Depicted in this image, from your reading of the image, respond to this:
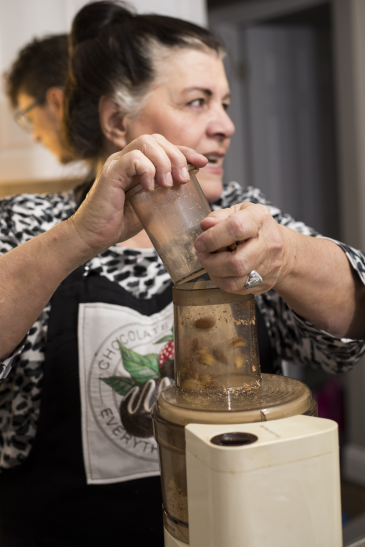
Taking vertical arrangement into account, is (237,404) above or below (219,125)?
below

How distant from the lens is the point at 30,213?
1.08 meters

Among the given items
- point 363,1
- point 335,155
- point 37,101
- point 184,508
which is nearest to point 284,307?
point 184,508

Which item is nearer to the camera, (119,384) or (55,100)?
(119,384)

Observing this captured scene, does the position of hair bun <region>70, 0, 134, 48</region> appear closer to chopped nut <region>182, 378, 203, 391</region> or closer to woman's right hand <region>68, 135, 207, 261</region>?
woman's right hand <region>68, 135, 207, 261</region>

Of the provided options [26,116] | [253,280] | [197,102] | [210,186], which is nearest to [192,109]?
[197,102]

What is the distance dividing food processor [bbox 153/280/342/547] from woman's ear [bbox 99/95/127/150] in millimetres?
598

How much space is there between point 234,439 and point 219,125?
719mm

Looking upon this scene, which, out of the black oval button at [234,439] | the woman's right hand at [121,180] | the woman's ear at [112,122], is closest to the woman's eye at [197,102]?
the woman's ear at [112,122]

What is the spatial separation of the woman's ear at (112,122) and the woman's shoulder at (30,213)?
159 millimetres

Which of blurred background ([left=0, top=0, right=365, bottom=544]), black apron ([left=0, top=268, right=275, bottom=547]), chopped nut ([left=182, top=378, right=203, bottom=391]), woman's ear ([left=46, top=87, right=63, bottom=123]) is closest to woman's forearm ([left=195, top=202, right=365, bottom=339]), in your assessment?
chopped nut ([left=182, top=378, right=203, bottom=391])

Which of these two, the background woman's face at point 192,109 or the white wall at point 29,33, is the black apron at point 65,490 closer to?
the background woman's face at point 192,109

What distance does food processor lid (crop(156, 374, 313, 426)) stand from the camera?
583 millimetres

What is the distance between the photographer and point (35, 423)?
1.01 metres

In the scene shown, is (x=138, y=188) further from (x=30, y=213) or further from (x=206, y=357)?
(x=30, y=213)
